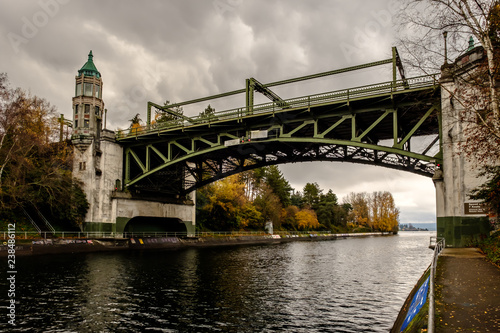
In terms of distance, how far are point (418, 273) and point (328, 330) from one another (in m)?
15.4

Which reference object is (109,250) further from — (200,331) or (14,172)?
(200,331)

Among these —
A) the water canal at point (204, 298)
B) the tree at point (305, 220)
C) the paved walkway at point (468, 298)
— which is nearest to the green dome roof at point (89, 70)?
the water canal at point (204, 298)

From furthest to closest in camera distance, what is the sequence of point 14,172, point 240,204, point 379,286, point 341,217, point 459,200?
point 341,217 → point 240,204 → point 14,172 → point 459,200 → point 379,286

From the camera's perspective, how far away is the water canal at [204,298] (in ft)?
39.2

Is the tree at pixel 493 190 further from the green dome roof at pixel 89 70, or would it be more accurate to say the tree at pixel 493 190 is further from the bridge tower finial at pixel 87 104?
the green dome roof at pixel 89 70

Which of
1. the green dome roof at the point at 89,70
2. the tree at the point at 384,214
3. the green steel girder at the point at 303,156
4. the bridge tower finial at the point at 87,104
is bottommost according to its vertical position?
the tree at the point at 384,214

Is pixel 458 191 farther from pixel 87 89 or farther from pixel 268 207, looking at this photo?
pixel 268 207

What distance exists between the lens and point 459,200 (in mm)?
22672

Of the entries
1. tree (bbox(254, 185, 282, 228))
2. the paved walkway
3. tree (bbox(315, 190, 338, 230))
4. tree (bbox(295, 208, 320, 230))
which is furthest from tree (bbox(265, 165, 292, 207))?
the paved walkway

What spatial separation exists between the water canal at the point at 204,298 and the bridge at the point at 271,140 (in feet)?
31.1

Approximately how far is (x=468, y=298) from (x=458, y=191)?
53.1 ft

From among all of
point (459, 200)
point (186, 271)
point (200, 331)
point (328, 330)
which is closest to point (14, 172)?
point (186, 271)

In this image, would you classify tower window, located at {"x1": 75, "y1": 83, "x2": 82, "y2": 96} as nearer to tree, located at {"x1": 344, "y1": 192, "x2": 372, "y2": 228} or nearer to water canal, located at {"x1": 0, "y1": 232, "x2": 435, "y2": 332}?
water canal, located at {"x1": 0, "y1": 232, "x2": 435, "y2": 332}

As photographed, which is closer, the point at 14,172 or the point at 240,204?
the point at 14,172
